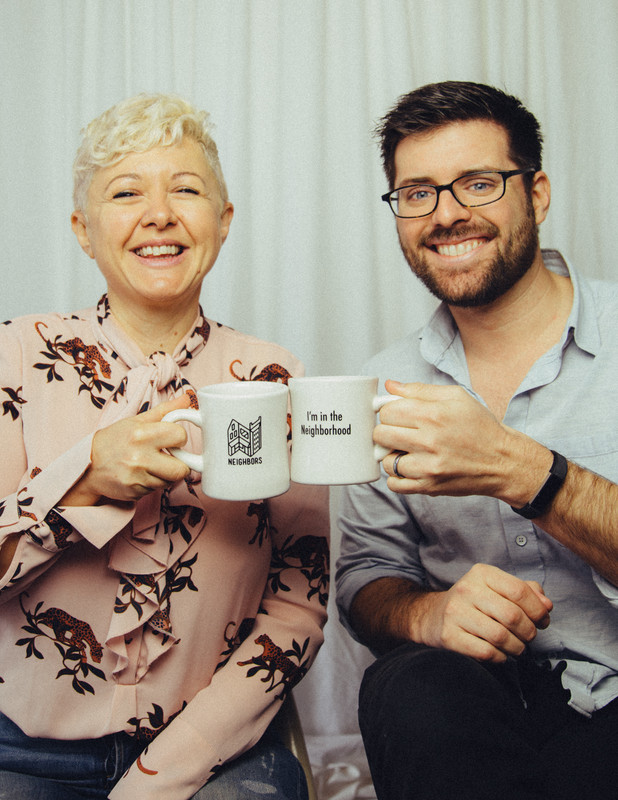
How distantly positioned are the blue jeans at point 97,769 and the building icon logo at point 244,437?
1.75ft

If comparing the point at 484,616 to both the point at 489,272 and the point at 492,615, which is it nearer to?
the point at 492,615

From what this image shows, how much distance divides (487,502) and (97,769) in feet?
2.66

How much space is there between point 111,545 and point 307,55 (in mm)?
1492

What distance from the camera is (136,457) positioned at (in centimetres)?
100

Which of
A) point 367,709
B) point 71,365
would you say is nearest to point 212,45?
point 71,365

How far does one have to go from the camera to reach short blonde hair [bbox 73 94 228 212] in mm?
1260

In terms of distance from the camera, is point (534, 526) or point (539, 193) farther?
point (539, 193)

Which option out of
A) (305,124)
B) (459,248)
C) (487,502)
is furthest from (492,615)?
(305,124)

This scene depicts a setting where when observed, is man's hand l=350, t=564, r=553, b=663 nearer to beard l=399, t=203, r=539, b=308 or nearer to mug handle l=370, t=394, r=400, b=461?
mug handle l=370, t=394, r=400, b=461

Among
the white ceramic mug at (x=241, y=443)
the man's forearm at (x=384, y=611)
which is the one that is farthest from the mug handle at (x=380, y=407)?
the man's forearm at (x=384, y=611)

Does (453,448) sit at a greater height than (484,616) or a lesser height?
greater

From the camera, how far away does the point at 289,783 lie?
1169 millimetres

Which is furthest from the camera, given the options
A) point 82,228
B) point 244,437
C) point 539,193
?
point 539,193

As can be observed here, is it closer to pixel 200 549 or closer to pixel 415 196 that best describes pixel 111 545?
pixel 200 549
